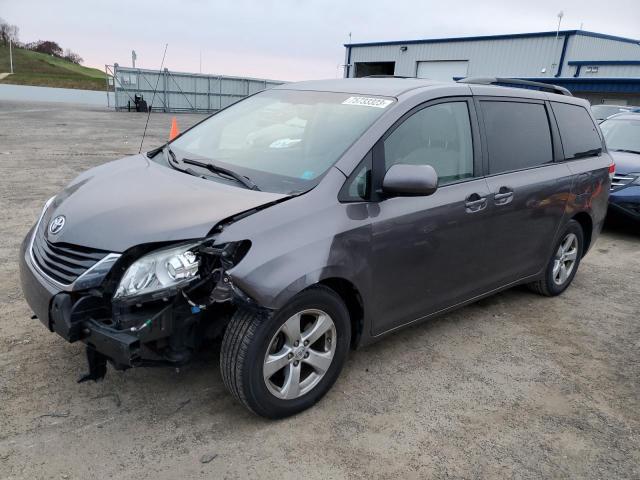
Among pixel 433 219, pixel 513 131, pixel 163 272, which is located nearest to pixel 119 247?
pixel 163 272

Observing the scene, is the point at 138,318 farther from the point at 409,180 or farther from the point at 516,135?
the point at 516,135

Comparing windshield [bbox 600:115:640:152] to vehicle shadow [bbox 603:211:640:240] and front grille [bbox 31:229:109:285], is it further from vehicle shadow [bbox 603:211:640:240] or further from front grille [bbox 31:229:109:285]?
front grille [bbox 31:229:109:285]

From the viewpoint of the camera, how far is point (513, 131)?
4.08m

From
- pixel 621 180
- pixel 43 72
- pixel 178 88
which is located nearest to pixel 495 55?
pixel 178 88

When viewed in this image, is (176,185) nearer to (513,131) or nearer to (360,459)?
(360,459)

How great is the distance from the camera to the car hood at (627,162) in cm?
748

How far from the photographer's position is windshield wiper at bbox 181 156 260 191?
300cm

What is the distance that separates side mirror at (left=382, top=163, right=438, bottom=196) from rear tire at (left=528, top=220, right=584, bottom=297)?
2.28 m

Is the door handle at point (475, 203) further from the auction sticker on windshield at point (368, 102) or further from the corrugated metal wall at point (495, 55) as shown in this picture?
the corrugated metal wall at point (495, 55)

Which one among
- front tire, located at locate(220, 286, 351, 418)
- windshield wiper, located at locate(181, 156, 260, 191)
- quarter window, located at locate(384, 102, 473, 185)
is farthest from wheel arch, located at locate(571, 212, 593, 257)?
windshield wiper, located at locate(181, 156, 260, 191)

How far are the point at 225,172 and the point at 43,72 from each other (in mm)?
74475

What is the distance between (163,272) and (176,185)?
2.30 ft

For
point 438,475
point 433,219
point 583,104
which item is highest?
point 583,104

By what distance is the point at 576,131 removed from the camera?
4805 mm
